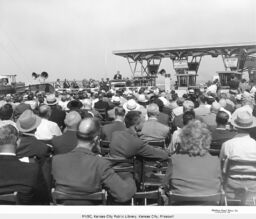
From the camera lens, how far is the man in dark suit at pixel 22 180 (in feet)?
11.5

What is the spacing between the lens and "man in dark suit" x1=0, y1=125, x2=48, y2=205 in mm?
3496

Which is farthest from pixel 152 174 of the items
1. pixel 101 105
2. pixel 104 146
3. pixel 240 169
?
pixel 101 105

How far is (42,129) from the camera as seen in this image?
698 centimetres

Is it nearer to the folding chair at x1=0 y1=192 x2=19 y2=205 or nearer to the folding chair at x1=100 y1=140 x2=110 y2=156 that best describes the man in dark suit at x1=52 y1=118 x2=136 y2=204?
the folding chair at x1=0 y1=192 x2=19 y2=205

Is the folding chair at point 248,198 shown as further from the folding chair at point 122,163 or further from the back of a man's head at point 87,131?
the folding chair at point 122,163

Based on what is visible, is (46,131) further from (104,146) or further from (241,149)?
(241,149)

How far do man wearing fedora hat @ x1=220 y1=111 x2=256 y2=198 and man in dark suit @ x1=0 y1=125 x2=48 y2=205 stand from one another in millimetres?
1953

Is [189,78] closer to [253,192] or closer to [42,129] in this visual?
[42,129]

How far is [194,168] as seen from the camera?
12.8 feet

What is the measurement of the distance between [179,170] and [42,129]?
3.53 m

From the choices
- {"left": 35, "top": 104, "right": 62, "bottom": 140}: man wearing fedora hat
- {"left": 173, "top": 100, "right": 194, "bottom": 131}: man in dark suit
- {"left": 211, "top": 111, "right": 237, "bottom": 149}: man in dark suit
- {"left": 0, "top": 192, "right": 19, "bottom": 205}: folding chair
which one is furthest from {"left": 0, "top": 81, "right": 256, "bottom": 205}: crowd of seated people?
{"left": 173, "top": 100, "right": 194, "bottom": 131}: man in dark suit

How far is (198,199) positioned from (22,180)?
4.56ft

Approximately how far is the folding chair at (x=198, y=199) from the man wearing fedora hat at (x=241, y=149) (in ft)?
2.74

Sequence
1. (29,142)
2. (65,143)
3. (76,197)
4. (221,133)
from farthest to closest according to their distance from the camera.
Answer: (221,133), (65,143), (29,142), (76,197)
